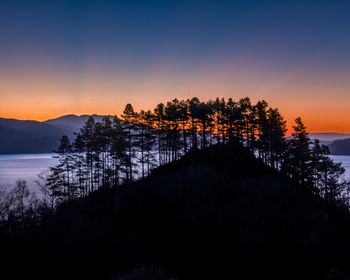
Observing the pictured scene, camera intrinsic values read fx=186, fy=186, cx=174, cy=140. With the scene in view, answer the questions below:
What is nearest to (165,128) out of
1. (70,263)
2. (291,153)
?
(291,153)

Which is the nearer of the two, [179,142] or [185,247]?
[185,247]

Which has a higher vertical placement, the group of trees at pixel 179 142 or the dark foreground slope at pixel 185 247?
the group of trees at pixel 179 142

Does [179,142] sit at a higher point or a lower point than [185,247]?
higher

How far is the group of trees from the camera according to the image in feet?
104

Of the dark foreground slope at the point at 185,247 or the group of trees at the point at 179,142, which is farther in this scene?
the group of trees at the point at 179,142

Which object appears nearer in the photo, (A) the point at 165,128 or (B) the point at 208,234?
(B) the point at 208,234

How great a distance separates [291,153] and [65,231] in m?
34.9

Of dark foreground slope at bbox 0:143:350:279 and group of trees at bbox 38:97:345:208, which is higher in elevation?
group of trees at bbox 38:97:345:208

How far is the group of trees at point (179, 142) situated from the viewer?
104 ft

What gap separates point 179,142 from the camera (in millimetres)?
41469

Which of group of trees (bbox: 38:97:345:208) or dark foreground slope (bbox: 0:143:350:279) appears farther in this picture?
group of trees (bbox: 38:97:345:208)

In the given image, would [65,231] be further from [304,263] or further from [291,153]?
[291,153]

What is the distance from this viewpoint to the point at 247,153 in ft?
127

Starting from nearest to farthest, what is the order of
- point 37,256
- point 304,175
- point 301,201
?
point 37,256
point 301,201
point 304,175
